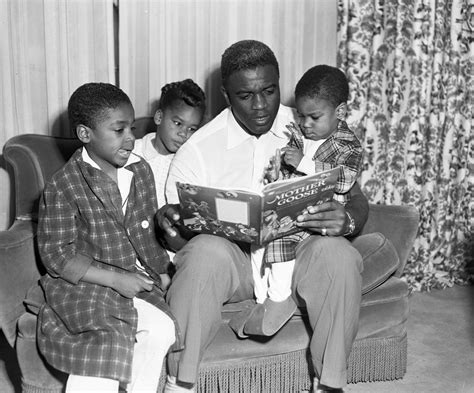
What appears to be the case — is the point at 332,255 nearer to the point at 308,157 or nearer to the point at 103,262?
the point at 308,157

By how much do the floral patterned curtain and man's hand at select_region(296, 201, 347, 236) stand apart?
4.18 feet

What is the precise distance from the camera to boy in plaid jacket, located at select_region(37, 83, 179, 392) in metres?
1.97

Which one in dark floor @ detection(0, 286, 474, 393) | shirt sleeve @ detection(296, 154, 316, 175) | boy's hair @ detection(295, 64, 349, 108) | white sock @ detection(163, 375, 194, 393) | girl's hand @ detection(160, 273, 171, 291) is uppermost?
boy's hair @ detection(295, 64, 349, 108)

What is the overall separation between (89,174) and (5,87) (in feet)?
3.14

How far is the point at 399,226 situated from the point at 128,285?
1.09 metres

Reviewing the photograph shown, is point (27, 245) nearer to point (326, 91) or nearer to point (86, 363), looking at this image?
point (86, 363)

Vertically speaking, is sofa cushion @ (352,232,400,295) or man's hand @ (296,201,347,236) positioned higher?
man's hand @ (296,201,347,236)

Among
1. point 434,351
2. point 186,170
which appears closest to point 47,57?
point 186,170

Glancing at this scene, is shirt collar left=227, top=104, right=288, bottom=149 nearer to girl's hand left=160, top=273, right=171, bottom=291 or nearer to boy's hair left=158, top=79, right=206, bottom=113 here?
boy's hair left=158, top=79, right=206, bottom=113

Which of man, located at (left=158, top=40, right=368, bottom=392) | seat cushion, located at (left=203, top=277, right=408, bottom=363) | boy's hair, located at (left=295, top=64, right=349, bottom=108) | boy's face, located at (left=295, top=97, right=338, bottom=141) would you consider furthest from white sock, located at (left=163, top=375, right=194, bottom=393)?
boy's hair, located at (left=295, top=64, right=349, bottom=108)

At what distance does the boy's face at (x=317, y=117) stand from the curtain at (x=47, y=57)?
3.31 feet

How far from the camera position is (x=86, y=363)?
6.39 ft

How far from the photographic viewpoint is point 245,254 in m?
2.32

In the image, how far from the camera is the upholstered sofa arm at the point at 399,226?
8.45ft
